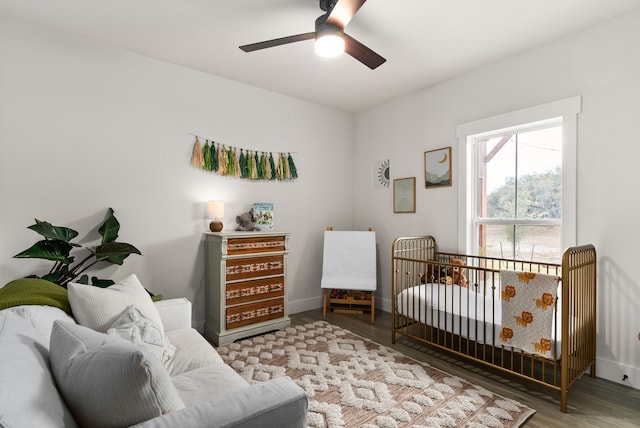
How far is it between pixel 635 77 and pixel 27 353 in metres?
3.50

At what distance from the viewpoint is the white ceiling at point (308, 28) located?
2.18m

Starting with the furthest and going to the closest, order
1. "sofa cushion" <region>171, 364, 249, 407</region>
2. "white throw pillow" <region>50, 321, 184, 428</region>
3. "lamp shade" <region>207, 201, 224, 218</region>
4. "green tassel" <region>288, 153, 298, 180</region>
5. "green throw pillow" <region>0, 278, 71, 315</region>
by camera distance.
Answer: "green tassel" <region>288, 153, 298, 180</region>, "lamp shade" <region>207, 201, 224, 218</region>, "green throw pillow" <region>0, 278, 71, 315</region>, "sofa cushion" <region>171, 364, 249, 407</region>, "white throw pillow" <region>50, 321, 184, 428</region>

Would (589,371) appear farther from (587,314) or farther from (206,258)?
(206,258)

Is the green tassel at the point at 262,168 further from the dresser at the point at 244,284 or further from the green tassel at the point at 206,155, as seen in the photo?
the dresser at the point at 244,284

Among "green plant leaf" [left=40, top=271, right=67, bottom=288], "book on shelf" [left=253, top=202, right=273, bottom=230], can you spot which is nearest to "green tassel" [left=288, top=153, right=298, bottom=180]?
"book on shelf" [left=253, top=202, right=273, bottom=230]

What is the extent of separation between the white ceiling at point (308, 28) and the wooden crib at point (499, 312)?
161 cm

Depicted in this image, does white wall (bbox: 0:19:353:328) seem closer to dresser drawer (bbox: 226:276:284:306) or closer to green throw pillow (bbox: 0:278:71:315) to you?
dresser drawer (bbox: 226:276:284:306)

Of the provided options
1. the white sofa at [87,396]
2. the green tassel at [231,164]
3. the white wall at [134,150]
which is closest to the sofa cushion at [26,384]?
the white sofa at [87,396]

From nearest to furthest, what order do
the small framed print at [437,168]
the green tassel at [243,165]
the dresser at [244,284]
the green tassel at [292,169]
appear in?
the dresser at [244,284], the small framed print at [437,168], the green tassel at [243,165], the green tassel at [292,169]

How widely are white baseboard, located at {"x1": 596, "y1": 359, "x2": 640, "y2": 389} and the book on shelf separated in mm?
2932

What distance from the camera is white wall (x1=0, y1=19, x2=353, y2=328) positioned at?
243 cm

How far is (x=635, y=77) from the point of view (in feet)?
7.30

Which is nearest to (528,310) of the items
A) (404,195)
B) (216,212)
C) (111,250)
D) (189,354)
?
(404,195)

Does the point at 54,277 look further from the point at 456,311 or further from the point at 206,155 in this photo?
the point at 456,311
